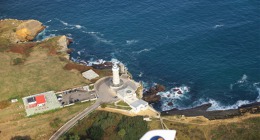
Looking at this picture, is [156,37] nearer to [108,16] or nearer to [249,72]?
[108,16]

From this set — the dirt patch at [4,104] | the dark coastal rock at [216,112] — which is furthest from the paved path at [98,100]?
the dirt patch at [4,104]

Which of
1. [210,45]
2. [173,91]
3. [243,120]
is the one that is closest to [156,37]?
[210,45]

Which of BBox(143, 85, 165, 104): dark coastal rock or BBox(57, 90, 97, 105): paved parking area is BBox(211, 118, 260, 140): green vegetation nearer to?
BBox(143, 85, 165, 104): dark coastal rock

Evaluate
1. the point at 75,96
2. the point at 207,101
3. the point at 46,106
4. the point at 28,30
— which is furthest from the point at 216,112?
the point at 28,30

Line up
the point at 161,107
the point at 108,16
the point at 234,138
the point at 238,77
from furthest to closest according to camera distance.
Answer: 1. the point at 108,16
2. the point at 238,77
3. the point at 161,107
4. the point at 234,138

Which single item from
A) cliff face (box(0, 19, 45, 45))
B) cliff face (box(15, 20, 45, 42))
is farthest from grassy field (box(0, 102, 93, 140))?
cliff face (box(15, 20, 45, 42))
